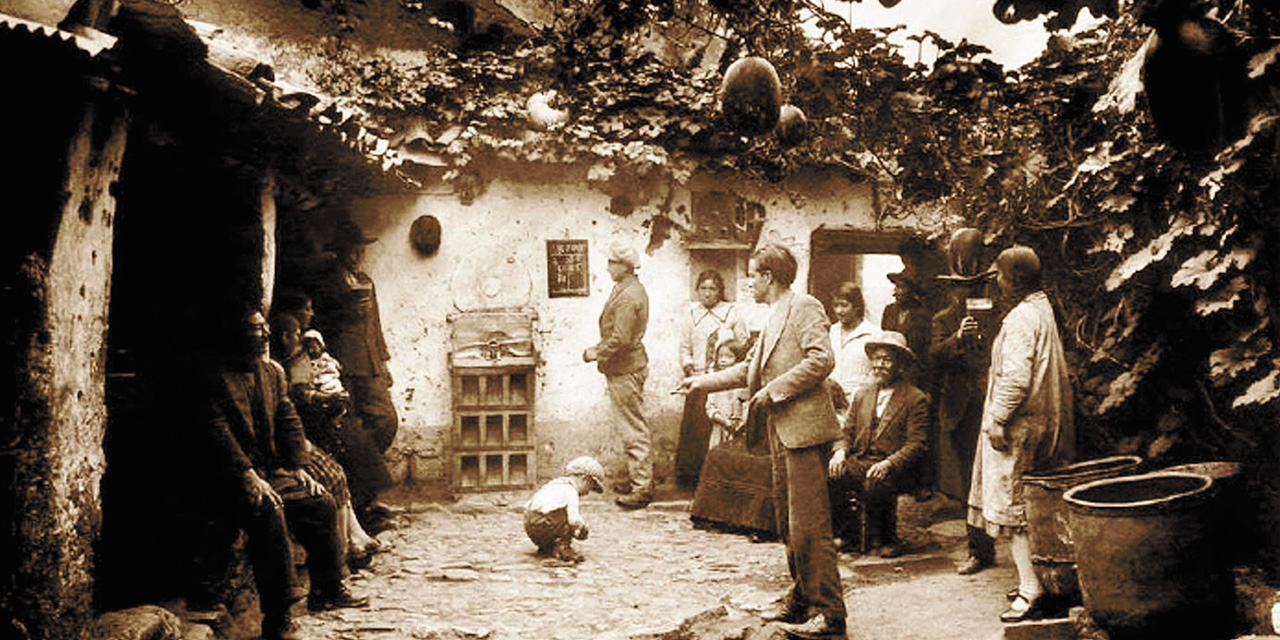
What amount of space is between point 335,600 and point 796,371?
3.37m

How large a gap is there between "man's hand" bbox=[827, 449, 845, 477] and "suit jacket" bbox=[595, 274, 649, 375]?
2.76m

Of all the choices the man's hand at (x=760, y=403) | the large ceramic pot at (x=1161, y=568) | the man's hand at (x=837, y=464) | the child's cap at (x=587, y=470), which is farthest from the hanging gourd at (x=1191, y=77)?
the child's cap at (x=587, y=470)

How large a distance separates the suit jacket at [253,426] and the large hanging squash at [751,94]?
119 inches

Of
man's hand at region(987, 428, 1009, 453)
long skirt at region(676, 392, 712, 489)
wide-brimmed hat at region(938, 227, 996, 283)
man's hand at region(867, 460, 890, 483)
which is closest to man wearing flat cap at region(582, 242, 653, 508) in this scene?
long skirt at region(676, 392, 712, 489)

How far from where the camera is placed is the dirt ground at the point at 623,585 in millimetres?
5691

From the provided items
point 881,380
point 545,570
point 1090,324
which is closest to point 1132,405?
point 1090,324

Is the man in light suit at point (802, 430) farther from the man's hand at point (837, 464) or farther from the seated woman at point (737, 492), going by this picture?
the seated woman at point (737, 492)

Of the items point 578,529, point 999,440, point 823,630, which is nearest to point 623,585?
point 578,529

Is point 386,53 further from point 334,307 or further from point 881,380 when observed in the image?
point 881,380

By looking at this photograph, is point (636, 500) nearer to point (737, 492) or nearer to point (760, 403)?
point (737, 492)

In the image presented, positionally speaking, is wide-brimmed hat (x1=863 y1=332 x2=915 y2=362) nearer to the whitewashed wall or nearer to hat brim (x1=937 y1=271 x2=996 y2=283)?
hat brim (x1=937 y1=271 x2=996 y2=283)

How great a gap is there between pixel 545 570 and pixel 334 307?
9.77 ft

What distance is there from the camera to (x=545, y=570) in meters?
7.11

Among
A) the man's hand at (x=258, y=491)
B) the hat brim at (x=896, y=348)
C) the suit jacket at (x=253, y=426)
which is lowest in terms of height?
the man's hand at (x=258, y=491)
